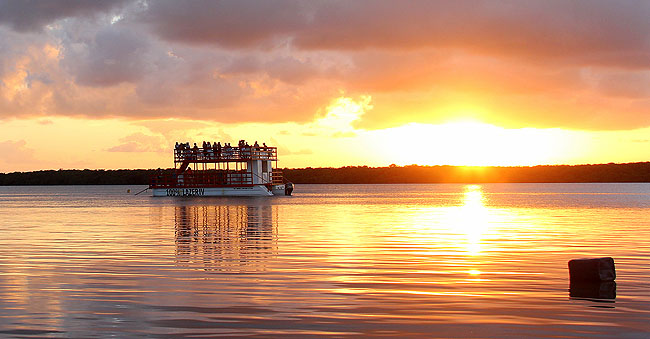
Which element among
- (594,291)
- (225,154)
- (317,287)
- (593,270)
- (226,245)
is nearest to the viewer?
(594,291)

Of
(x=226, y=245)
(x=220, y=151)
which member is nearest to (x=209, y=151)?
(x=220, y=151)

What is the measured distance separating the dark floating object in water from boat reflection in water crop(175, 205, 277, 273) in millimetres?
8072

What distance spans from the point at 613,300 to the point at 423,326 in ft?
15.7

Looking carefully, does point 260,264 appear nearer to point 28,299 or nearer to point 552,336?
point 28,299

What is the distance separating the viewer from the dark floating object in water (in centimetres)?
1570

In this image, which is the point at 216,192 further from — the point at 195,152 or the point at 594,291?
the point at 594,291

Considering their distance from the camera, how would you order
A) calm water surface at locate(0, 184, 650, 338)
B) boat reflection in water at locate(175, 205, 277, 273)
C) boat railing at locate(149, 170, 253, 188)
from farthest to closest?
boat railing at locate(149, 170, 253, 188)
boat reflection in water at locate(175, 205, 277, 273)
calm water surface at locate(0, 184, 650, 338)

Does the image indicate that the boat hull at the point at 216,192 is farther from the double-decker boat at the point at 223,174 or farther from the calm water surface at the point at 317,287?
the calm water surface at the point at 317,287

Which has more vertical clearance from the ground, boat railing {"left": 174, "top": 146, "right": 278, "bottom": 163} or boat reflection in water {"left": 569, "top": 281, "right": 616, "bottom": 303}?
boat railing {"left": 174, "top": 146, "right": 278, "bottom": 163}

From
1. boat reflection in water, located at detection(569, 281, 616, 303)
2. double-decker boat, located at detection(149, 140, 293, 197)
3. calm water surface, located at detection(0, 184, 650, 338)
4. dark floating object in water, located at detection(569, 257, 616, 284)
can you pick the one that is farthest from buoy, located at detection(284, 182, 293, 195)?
boat reflection in water, located at detection(569, 281, 616, 303)

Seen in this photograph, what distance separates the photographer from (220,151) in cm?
9388

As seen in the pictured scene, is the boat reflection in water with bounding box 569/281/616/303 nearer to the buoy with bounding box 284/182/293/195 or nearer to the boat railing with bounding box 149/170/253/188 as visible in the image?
the boat railing with bounding box 149/170/253/188

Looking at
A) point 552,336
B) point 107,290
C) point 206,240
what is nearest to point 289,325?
point 552,336

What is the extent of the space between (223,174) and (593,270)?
83.0m
